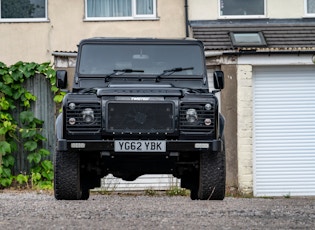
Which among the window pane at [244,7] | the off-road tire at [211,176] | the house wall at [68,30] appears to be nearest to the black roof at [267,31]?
the window pane at [244,7]

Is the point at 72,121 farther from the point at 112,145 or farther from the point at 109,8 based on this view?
the point at 109,8

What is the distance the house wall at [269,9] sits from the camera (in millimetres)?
23089

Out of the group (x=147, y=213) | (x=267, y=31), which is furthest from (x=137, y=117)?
(x=267, y=31)

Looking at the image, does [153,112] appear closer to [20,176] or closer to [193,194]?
[193,194]

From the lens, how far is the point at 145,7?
2330cm

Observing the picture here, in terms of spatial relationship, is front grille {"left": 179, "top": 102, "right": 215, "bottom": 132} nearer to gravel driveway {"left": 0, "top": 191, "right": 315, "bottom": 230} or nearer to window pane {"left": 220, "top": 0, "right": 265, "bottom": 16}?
gravel driveway {"left": 0, "top": 191, "right": 315, "bottom": 230}

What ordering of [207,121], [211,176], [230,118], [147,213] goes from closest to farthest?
1. [207,121]
2. [211,176]
3. [147,213]
4. [230,118]

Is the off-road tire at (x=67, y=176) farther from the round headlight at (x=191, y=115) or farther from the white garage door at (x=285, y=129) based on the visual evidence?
the white garage door at (x=285, y=129)

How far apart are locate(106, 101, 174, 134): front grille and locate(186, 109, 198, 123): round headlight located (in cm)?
23

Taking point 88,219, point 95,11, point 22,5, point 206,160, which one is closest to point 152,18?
point 95,11

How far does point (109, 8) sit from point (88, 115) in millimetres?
12437

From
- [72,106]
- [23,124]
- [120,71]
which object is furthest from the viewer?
[23,124]

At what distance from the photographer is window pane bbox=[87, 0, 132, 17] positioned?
23.3 m

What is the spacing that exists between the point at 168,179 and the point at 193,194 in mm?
8785
